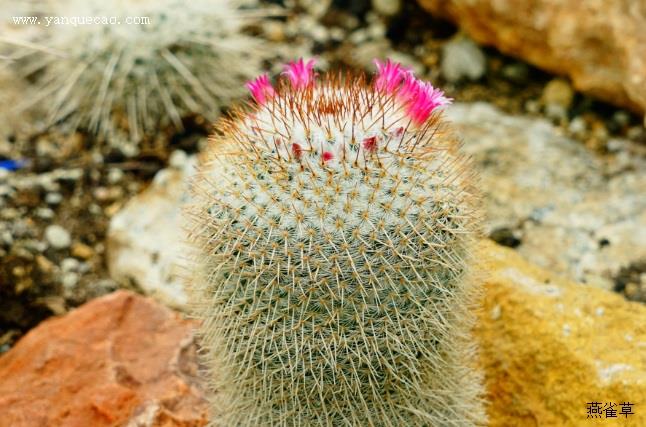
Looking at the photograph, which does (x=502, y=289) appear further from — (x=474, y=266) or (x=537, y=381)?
(x=474, y=266)

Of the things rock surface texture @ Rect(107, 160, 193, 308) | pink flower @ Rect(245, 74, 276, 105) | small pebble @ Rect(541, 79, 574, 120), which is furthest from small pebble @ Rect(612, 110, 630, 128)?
pink flower @ Rect(245, 74, 276, 105)

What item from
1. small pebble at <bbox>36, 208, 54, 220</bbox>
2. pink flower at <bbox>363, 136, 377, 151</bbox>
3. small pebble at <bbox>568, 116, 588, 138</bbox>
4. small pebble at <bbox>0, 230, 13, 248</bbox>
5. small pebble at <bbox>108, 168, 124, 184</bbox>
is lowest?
small pebble at <bbox>0, 230, 13, 248</bbox>

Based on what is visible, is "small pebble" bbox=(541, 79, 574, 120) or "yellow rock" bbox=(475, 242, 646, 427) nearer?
"yellow rock" bbox=(475, 242, 646, 427)

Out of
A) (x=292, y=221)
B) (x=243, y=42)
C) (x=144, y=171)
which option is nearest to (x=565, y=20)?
(x=243, y=42)

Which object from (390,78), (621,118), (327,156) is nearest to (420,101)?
(390,78)

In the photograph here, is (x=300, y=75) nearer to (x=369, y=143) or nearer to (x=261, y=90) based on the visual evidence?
(x=261, y=90)

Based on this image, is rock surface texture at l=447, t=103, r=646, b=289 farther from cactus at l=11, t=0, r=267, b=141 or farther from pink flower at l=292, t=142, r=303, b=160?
pink flower at l=292, t=142, r=303, b=160
